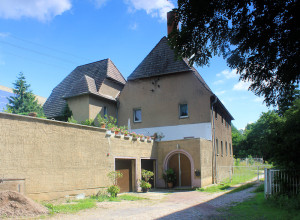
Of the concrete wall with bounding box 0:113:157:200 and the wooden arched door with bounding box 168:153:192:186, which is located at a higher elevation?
the concrete wall with bounding box 0:113:157:200

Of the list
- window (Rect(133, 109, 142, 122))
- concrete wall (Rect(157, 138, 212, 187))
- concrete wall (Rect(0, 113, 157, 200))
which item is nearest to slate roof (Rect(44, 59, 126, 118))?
window (Rect(133, 109, 142, 122))

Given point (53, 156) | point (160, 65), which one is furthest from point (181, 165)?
point (53, 156)

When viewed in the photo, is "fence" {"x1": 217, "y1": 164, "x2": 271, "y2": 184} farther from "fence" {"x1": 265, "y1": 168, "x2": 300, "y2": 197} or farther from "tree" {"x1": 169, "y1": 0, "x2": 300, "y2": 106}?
"tree" {"x1": 169, "y1": 0, "x2": 300, "y2": 106}

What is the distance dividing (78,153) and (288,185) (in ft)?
29.7

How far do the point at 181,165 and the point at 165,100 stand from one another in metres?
6.11

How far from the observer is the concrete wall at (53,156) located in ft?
32.8

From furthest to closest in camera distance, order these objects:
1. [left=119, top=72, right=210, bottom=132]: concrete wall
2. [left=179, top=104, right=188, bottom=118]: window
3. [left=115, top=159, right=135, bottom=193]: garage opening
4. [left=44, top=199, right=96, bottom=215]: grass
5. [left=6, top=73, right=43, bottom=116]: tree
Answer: [left=6, top=73, right=43, bottom=116]: tree, [left=179, top=104, right=188, bottom=118]: window, [left=119, top=72, right=210, bottom=132]: concrete wall, [left=115, top=159, right=135, bottom=193]: garage opening, [left=44, top=199, right=96, bottom=215]: grass

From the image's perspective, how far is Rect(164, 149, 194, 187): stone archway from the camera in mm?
19469

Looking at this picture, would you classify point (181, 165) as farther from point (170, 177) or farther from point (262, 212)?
point (262, 212)

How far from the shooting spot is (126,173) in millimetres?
17094

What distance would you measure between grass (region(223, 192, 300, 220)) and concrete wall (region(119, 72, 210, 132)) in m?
11.4

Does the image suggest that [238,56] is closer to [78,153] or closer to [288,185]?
[288,185]

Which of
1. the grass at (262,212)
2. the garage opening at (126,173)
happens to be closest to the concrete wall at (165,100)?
the garage opening at (126,173)

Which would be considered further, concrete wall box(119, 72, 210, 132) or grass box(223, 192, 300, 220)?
concrete wall box(119, 72, 210, 132)
